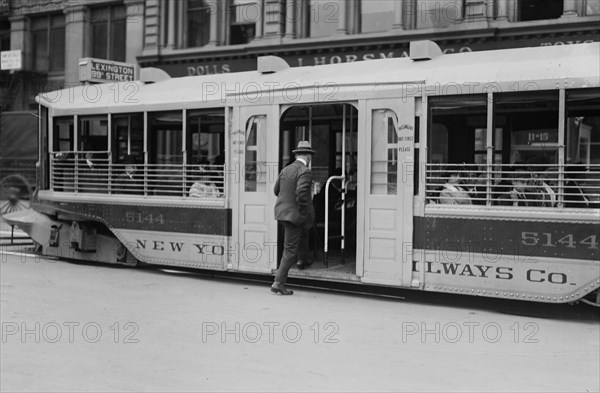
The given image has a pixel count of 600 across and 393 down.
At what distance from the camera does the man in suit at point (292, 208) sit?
29.8 ft

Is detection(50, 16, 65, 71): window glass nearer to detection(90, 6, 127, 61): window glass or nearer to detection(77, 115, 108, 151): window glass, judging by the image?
detection(90, 6, 127, 61): window glass

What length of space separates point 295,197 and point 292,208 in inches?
5.5

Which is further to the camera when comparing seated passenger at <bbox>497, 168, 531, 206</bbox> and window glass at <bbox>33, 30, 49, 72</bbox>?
window glass at <bbox>33, 30, 49, 72</bbox>

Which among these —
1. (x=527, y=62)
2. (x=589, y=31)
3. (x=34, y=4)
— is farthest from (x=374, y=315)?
(x=34, y=4)

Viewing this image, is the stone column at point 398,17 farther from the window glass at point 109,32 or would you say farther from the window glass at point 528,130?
Result: the window glass at point 109,32

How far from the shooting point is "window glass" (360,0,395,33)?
19.0 metres

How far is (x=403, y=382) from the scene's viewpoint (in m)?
5.57

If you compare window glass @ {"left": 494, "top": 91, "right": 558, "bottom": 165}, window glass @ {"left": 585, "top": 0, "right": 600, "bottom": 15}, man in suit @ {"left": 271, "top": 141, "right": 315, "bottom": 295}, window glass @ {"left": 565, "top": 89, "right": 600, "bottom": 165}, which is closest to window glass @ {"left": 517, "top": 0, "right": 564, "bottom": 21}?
window glass @ {"left": 585, "top": 0, "right": 600, "bottom": 15}

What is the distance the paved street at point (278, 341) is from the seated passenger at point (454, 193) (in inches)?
48.7

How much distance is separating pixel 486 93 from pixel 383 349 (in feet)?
10.8

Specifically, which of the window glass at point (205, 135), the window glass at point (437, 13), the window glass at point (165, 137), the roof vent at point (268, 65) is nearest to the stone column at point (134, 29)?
the window glass at point (437, 13)

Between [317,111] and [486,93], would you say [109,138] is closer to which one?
[317,111]

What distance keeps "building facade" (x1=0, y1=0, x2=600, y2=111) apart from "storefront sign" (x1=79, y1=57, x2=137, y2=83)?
2.00 metres

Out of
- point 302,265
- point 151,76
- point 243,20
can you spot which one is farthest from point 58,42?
point 302,265
